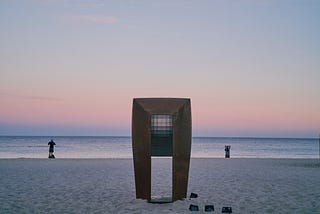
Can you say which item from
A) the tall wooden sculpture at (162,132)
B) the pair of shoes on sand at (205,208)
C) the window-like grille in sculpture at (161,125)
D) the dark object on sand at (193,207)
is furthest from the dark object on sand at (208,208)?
the window-like grille in sculpture at (161,125)

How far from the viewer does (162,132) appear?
8.73 meters

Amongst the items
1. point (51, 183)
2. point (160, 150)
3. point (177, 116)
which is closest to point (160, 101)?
point (177, 116)

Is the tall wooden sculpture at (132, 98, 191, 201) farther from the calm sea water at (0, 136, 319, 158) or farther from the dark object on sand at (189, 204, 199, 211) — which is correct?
the calm sea water at (0, 136, 319, 158)

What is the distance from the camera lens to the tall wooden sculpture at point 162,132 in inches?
338

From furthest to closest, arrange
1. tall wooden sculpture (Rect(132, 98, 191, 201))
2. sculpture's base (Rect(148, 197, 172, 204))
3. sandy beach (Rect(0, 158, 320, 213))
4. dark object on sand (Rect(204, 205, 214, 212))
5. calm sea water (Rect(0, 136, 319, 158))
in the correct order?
calm sea water (Rect(0, 136, 319, 158)) < sculpture's base (Rect(148, 197, 172, 204)) < tall wooden sculpture (Rect(132, 98, 191, 201)) < sandy beach (Rect(0, 158, 320, 213)) < dark object on sand (Rect(204, 205, 214, 212))

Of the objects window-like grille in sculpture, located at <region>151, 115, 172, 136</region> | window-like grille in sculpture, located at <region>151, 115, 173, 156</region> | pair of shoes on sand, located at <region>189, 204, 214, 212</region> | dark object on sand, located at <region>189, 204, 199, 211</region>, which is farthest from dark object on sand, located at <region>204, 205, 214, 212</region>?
window-like grille in sculpture, located at <region>151, 115, 172, 136</region>

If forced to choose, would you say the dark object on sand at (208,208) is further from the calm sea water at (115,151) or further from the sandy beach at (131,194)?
the calm sea water at (115,151)

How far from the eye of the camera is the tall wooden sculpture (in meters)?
8.58

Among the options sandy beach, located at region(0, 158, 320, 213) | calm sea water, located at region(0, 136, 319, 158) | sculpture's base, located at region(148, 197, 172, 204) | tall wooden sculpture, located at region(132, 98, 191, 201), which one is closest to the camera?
sandy beach, located at region(0, 158, 320, 213)

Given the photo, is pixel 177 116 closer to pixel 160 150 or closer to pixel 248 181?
pixel 160 150

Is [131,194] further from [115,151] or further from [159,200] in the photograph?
[115,151]

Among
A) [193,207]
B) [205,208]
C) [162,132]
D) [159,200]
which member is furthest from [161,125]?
[205,208]

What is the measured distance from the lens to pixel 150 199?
891 cm

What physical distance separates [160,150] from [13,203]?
368cm
